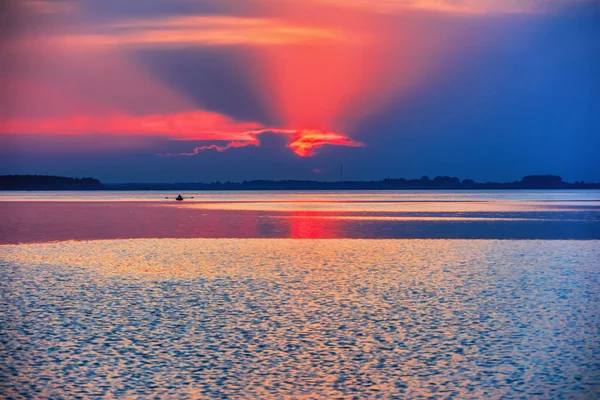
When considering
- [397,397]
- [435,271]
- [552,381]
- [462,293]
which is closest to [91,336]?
[397,397]

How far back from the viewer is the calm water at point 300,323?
35.4ft

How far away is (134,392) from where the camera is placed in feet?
33.6

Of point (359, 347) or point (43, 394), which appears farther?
point (359, 347)

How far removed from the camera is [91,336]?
14008mm

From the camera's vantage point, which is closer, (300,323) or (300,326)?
(300,326)

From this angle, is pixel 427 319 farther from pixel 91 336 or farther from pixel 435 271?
pixel 435 271

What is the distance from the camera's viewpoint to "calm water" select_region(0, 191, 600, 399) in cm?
1080

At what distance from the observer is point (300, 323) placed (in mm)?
15125

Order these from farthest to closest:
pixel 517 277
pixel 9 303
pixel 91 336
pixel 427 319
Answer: pixel 517 277 → pixel 9 303 → pixel 427 319 → pixel 91 336

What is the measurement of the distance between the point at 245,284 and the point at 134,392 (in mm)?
10702

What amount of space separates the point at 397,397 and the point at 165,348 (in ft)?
15.4

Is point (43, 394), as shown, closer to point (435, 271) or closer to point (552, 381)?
point (552, 381)

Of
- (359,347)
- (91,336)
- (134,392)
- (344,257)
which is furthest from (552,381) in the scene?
(344,257)

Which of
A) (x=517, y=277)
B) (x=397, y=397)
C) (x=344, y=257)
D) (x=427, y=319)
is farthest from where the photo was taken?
(x=344, y=257)
